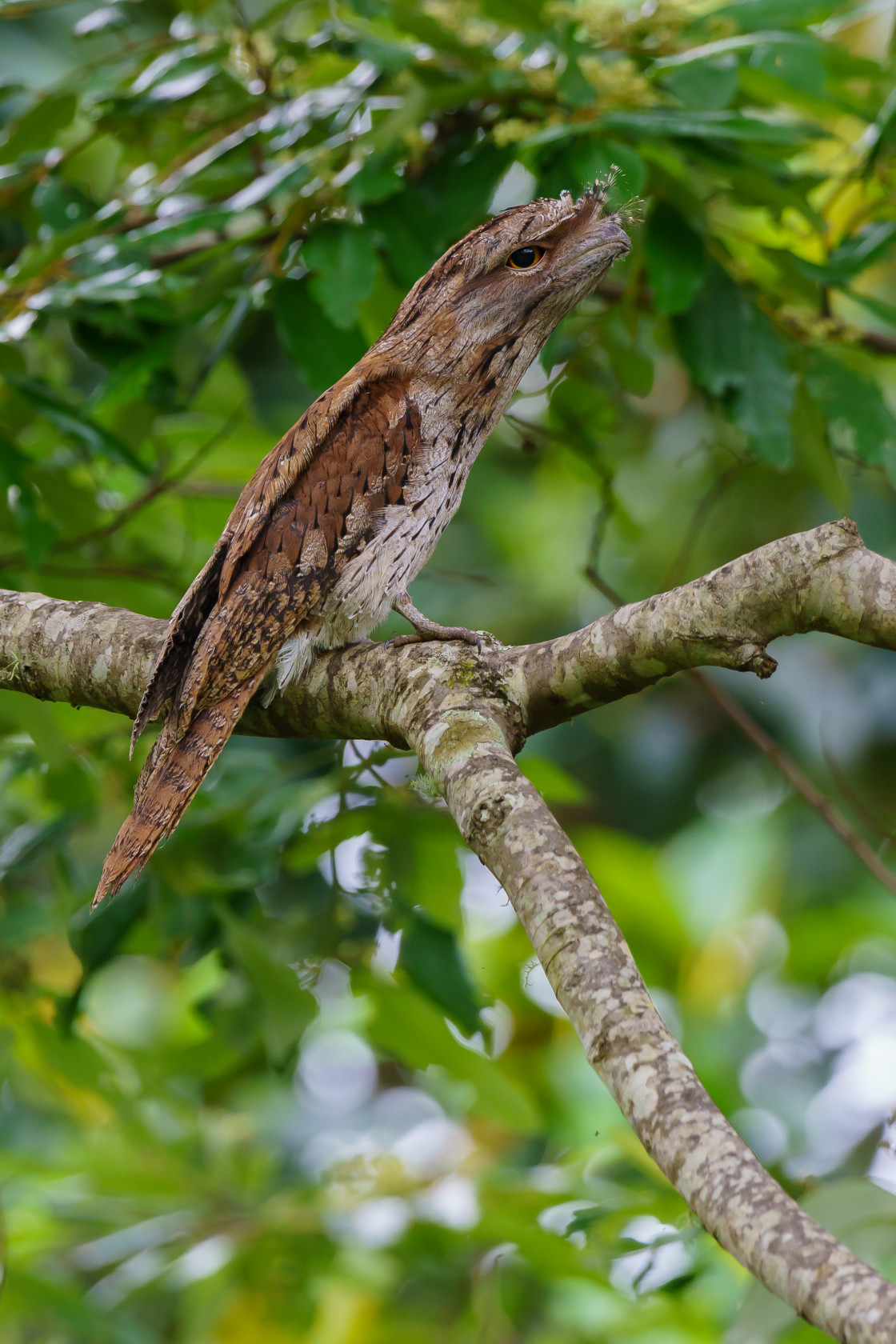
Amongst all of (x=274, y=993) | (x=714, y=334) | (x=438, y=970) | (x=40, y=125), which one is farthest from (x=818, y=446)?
(x=40, y=125)

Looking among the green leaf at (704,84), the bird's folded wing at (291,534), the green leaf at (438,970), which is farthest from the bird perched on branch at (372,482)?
the green leaf at (438,970)

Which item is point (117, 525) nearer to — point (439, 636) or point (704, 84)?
point (439, 636)

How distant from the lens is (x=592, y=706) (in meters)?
1.87

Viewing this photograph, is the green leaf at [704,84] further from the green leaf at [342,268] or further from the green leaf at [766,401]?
the green leaf at [342,268]

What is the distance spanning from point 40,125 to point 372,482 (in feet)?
4.22

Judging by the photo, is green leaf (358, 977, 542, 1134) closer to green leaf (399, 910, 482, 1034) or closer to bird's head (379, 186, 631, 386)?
green leaf (399, 910, 482, 1034)

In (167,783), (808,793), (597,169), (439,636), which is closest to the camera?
(167,783)

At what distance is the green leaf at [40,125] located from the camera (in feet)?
9.11

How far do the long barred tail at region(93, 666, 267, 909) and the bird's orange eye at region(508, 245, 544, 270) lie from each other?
3.15ft

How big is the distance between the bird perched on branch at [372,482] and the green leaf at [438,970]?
2.64ft

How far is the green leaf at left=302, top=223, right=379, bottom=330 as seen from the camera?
8.10 ft

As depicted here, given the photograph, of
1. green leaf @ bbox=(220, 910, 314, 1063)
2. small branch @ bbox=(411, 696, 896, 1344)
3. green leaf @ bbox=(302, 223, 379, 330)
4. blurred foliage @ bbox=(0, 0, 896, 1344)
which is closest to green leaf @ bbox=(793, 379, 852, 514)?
blurred foliage @ bbox=(0, 0, 896, 1344)

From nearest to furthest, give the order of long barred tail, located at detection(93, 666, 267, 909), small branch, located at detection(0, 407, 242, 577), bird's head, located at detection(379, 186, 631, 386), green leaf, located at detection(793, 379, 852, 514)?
1. long barred tail, located at detection(93, 666, 267, 909)
2. bird's head, located at detection(379, 186, 631, 386)
3. green leaf, located at detection(793, 379, 852, 514)
4. small branch, located at detection(0, 407, 242, 577)

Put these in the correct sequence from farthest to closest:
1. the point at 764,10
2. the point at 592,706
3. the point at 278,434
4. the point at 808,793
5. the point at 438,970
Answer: the point at 278,434 → the point at 808,793 → the point at 438,970 → the point at 764,10 → the point at 592,706
